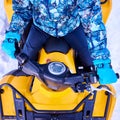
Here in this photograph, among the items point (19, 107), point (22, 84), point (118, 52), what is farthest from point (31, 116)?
point (118, 52)

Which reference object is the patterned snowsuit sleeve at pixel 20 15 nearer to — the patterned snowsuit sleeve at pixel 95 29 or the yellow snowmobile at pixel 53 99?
the yellow snowmobile at pixel 53 99

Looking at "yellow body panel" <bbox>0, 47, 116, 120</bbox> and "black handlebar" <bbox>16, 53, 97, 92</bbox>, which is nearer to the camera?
"black handlebar" <bbox>16, 53, 97, 92</bbox>

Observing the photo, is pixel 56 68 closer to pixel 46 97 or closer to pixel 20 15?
pixel 46 97

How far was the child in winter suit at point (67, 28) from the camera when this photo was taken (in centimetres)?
148

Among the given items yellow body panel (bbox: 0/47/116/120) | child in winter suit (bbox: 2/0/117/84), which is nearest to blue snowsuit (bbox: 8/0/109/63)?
child in winter suit (bbox: 2/0/117/84)

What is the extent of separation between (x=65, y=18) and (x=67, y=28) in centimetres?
5

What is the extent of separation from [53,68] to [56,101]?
293 mm

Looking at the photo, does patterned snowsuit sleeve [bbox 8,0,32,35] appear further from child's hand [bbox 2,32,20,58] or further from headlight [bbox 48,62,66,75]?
headlight [bbox 48,62,66,75]

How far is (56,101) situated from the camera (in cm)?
157

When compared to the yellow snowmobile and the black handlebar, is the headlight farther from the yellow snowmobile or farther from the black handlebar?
the yellow snowmobile

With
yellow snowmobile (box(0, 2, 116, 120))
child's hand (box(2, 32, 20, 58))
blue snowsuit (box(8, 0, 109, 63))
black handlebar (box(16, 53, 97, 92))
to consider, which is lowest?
yellow snowmobile (box(0, 2, 116, 120))

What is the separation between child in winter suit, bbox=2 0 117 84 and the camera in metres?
1.48

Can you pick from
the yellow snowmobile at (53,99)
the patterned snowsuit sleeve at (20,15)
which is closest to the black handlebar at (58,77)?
the yellow snowmobile at (53,99)

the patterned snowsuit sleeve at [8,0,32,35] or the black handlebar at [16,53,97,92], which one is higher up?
the patterned snowsuit sleeve at [8,0,32,35]
